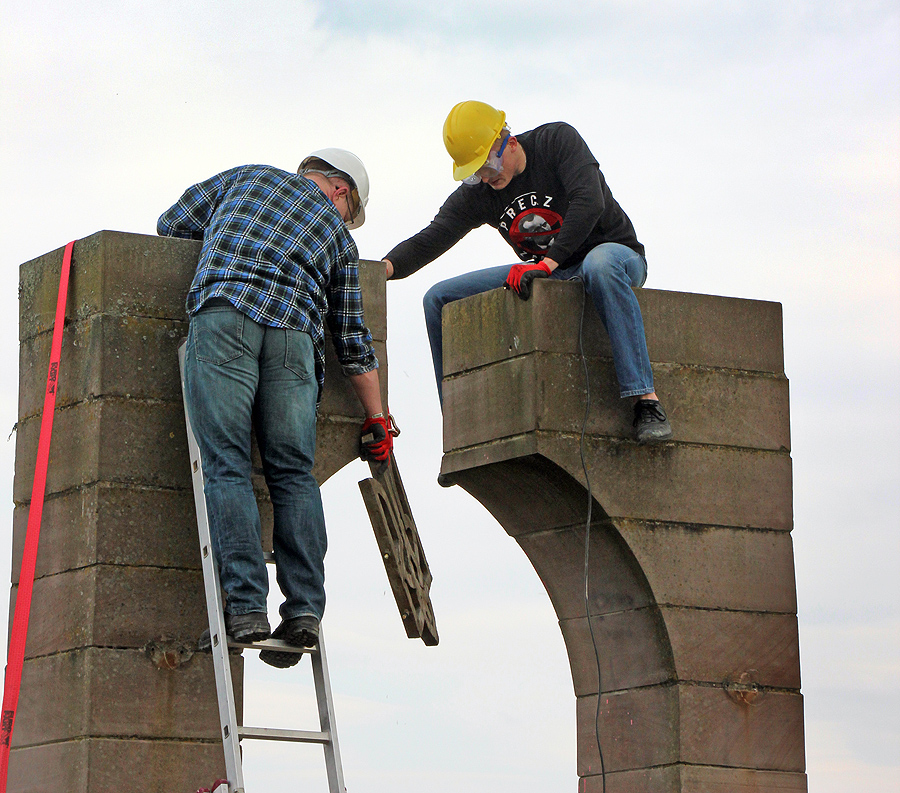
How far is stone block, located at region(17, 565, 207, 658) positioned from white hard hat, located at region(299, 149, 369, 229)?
1.71 meters

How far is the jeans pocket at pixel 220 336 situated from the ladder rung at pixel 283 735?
136 centimetres

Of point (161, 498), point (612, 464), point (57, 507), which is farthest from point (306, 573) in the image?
point (612, 464)

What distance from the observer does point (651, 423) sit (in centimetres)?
743

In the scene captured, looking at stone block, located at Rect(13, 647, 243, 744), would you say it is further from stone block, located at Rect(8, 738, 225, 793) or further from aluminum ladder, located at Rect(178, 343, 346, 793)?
aluminum ladder, located at Rect(178, 343, 346, 793)

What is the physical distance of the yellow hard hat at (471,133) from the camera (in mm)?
7754

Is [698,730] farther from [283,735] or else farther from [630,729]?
[283,735]

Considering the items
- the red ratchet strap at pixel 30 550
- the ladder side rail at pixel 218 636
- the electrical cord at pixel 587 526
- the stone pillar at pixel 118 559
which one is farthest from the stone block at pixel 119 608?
the electrical cord at pixel 587 526

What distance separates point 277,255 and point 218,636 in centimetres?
147

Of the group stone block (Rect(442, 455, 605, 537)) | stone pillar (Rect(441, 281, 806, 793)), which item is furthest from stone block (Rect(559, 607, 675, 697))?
stone block (Rect(442, 455, 605, 537))

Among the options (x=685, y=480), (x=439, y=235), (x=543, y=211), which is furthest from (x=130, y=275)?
(x=685, y=480)

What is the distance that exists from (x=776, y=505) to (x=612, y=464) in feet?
3.04

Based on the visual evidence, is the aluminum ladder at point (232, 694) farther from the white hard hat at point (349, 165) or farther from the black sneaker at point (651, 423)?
the black sneaker at point (651, 423)

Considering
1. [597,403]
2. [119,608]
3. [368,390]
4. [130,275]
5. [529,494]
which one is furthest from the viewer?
[529,494]

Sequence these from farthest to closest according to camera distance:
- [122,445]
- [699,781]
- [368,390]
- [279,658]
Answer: [699,781] → [368,390] → [122,445] → [279,658]
